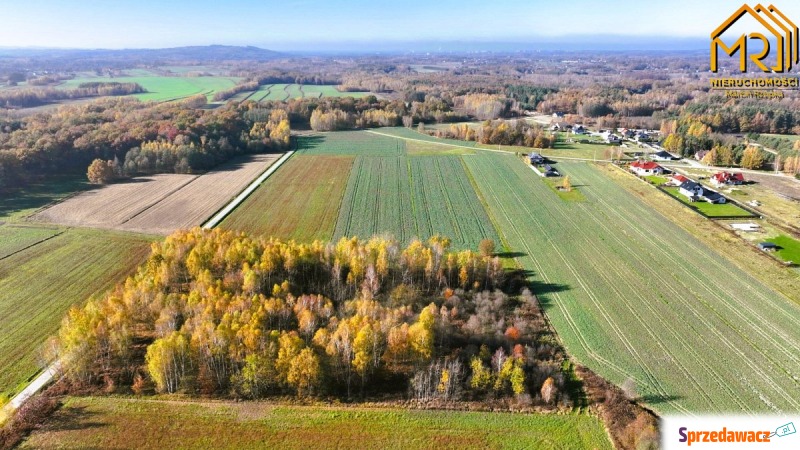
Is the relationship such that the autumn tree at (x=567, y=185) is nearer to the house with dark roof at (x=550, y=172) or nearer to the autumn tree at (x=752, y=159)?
the house with dark roof at (x=550, y=172)

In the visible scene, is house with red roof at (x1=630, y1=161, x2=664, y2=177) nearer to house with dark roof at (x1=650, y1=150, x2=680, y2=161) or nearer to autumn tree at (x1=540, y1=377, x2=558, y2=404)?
house with dark roof at (x1=650, y1=150, x2=680, y2=161)

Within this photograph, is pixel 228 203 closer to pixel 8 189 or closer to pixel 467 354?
pixel 8 189

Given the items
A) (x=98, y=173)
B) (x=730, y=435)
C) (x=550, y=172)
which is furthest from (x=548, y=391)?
(x=98, y=173)

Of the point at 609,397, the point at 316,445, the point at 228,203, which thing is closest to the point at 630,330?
the point at 609,397

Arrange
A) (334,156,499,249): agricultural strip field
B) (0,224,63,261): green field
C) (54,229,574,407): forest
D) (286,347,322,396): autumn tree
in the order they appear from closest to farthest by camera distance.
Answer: (286,347,322,396): autumn tree, (54,229,574,407): forest, (0,224,63,261): green field, (334,156,499,249): agricultural strip field

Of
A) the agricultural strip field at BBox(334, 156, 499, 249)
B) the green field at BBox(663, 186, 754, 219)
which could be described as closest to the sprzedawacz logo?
the agricultural strip field at BBox(334, 156, 499, 249)

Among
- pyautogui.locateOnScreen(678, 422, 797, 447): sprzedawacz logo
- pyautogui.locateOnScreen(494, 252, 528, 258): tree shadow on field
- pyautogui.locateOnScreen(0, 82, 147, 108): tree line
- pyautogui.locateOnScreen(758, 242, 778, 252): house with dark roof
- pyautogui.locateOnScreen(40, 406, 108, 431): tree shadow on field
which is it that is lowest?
pyautogui.locateOnScreen(678, 422, 797, 447): sprzedawacz logo
